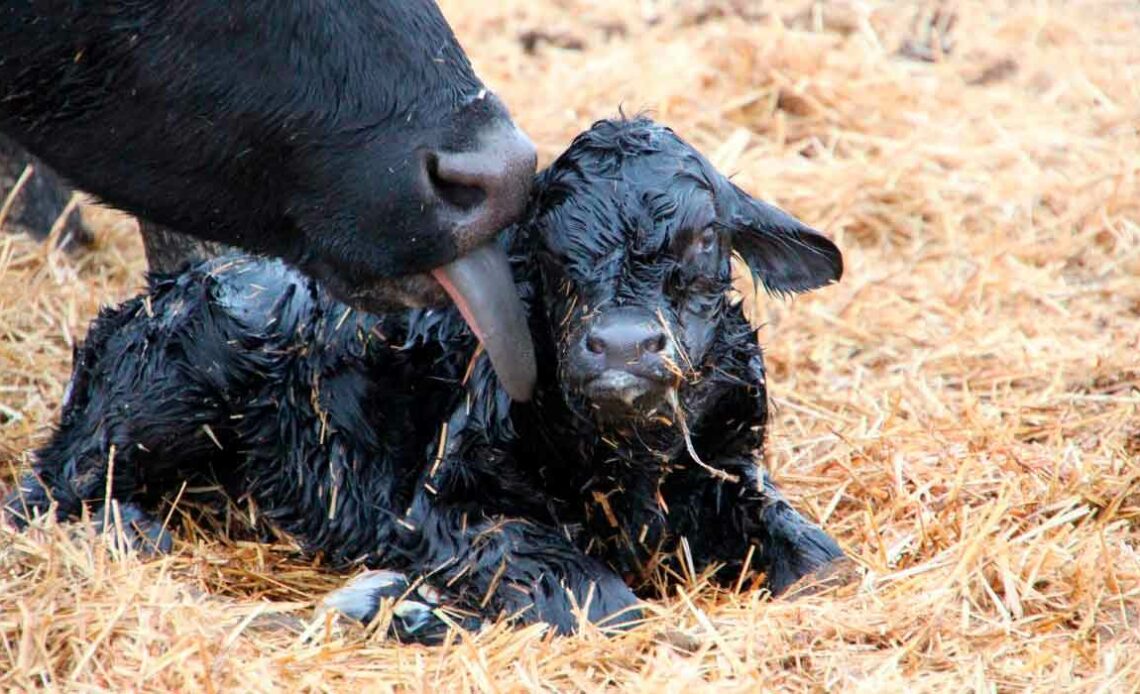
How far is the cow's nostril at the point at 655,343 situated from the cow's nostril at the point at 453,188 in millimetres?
426

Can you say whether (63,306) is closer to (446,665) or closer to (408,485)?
(408,485)

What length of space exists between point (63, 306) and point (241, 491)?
5.10 ft

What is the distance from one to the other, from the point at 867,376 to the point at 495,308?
7.38ft

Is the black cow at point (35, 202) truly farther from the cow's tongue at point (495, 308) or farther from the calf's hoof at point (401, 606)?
the cow's tongue at point (495, 308)

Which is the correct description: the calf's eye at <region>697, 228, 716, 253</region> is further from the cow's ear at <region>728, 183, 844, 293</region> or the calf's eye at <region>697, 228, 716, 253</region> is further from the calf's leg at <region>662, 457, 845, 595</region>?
the calf's leg at <region>662, 457, 845, 595</region>

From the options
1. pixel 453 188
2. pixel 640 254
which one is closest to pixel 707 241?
pixel 640 254

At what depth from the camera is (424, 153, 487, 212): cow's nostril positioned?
335cm

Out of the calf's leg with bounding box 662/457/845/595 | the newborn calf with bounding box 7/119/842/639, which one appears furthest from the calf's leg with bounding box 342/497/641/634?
the calf's leg with bounding box 662/457/845/595

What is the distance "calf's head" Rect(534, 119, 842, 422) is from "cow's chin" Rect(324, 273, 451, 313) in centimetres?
31

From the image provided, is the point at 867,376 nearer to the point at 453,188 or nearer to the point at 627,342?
the point at 627,342

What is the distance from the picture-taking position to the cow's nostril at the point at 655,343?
136 inches

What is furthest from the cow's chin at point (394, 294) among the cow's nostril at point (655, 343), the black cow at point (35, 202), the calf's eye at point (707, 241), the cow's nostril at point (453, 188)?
the black cow at point (35, 202)

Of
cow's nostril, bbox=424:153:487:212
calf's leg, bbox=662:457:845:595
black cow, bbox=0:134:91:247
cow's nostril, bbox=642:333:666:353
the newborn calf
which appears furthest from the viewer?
black cow, bbox=0:134:91:247

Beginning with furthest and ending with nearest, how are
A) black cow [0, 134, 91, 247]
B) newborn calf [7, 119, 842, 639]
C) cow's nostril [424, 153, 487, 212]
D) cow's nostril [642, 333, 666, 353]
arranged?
black cow [0, 134, 91, 247] < newborn calf [7, 119, 842, 639] < cow's nostril [642, 333, 666, 353] < cow's nostril [424, 153, 487, 212]
